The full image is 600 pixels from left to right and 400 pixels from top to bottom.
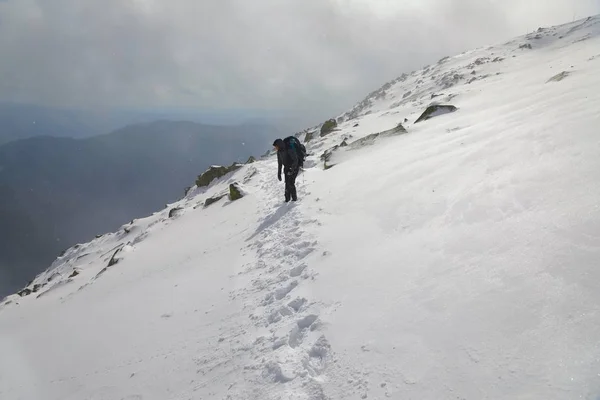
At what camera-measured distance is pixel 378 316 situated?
173 inches

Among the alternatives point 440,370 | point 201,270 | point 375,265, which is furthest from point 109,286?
point 440,370

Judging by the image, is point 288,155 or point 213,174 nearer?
point 288,155

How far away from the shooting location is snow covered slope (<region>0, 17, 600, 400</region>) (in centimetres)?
329

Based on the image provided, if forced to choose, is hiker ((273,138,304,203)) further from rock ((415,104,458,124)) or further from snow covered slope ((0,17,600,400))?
rock ((415,104,458,124))

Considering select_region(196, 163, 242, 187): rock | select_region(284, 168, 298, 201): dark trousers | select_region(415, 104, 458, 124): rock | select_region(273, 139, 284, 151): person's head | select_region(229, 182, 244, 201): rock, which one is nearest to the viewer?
select_region(273, 139, 284, 151): person's head

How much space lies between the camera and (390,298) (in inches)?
183

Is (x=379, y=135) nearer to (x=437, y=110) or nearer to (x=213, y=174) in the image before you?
(x=437, y=110)

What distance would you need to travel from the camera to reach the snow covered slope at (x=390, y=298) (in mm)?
3287

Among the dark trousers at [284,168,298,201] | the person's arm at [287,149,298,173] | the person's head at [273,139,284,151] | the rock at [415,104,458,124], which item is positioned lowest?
the dark trousers at [284,168,298,201]

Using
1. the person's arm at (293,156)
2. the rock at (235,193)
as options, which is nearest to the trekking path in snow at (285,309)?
the person's arm at (293,156)

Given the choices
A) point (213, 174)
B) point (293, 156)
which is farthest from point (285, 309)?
point (213, 174)

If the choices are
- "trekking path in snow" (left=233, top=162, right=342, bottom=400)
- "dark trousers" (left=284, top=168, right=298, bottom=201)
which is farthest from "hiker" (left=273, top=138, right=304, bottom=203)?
"trekking path in snow" (left=233, top=162, right=342, bottom=400)

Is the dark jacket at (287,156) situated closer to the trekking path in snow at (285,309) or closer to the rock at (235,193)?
the trekking path in snow at (285,309)

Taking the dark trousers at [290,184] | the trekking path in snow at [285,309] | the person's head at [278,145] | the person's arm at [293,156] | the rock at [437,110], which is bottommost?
the trekking path in snow at [285,309]
